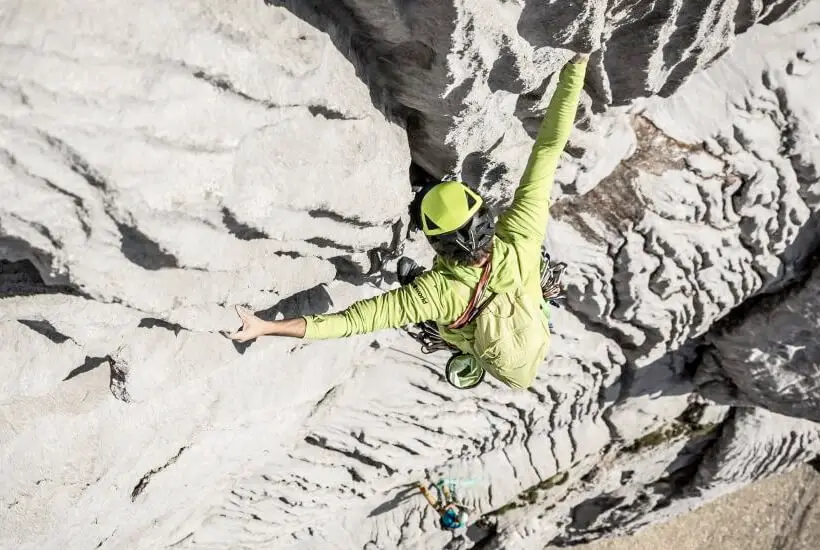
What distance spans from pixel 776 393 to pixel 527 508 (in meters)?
1.00

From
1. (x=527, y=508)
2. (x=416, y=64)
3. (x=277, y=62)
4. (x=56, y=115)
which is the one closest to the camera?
(x=56, y=115)

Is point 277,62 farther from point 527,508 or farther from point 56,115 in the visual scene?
point 527,508

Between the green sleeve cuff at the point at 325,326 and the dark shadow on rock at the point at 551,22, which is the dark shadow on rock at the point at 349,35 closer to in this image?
the dark shadow on rock at the point at 551,22

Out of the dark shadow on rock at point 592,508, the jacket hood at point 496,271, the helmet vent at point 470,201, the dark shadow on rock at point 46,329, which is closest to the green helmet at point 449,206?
the helmet vent at point 470,201

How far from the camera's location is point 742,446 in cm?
297

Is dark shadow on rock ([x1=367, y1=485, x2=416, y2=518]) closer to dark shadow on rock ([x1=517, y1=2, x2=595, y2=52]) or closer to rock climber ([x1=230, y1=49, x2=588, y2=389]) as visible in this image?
rock climber ([x1=230, y1=49, x2=588, y2=389])

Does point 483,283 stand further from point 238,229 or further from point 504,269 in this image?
point 238,229

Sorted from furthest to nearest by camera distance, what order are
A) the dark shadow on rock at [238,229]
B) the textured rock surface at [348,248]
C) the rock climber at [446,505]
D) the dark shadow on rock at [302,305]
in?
1. the rock climber at [446,505]
2. the dark shadow on rock at [302,305]
3. the dark shadow on rock at [238,229]
4. the textured rock surface at [348,248]

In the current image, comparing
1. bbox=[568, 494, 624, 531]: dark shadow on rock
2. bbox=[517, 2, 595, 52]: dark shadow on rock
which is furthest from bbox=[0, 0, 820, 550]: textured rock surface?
bbox=[568, 494, 624, 531]: dark shadow on rock

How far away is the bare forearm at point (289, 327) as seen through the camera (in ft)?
4.03

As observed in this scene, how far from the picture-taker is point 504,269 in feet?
4.46

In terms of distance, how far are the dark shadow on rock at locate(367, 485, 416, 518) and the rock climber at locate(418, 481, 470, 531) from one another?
0.03 m

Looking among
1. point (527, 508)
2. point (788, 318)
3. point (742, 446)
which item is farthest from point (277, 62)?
point (742, 446)

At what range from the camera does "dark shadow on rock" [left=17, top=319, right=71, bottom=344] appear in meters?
1.15
